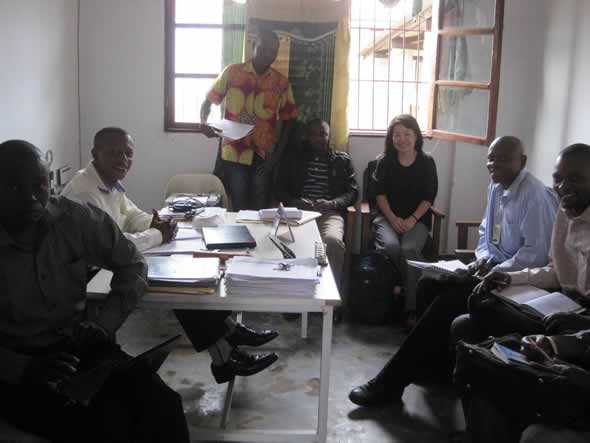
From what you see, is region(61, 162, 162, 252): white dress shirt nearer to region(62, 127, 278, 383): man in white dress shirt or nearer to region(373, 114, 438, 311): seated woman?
region(62, 127, 278, 383): man in white dress shirt

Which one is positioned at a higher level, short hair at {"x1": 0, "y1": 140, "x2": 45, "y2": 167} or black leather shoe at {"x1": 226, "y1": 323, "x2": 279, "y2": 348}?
short hair at {"x1": 0, "y1": 140, "x2": 45, "y2": 167}

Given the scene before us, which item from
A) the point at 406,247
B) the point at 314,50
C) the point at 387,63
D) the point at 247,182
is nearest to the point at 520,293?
the point at 406,247

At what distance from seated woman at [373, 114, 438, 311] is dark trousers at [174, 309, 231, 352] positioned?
5.92 ft

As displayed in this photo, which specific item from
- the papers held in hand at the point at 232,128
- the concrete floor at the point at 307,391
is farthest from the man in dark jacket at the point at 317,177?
the concrete floor at the point at 307,391

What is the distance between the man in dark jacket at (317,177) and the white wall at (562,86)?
1275mm

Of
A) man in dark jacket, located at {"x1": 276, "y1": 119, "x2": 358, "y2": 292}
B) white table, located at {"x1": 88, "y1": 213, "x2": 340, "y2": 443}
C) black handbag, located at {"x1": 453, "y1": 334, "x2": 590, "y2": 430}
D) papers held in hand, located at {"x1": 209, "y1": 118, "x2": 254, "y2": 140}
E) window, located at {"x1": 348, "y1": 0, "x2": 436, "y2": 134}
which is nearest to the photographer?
black handbag, located at {"x1": 453, "y1": 334, "x2": 590, "y2": 430}

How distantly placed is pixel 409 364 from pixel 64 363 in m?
1.62

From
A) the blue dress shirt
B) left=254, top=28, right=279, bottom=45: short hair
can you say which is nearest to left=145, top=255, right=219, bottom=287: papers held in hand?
the blue dress shirt

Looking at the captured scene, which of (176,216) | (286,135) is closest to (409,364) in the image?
(176,216)

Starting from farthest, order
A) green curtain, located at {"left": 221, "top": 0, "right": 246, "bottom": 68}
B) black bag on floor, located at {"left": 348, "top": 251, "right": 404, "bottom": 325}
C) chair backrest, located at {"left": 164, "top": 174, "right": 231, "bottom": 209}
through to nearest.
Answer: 1. green curtain, located at {"left": 221, "top": 0, "right": 246, "bottom": 68}
2. chair backrest, located at {"left": 164, "top": 174, "right": 231, "bottom": 209}
3. black bag on floor, located at {"left": 348, "top": 251, "right": 404, "bottom": 325}

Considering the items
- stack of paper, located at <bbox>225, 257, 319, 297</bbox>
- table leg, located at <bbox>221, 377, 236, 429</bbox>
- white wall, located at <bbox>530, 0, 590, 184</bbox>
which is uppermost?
white wall, located at <bbox>530, 0, 590, 184</bbox>

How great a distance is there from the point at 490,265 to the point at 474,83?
2002 millimetres

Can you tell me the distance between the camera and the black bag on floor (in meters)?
4.07

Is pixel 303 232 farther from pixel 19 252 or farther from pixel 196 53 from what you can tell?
pixel 196 53
